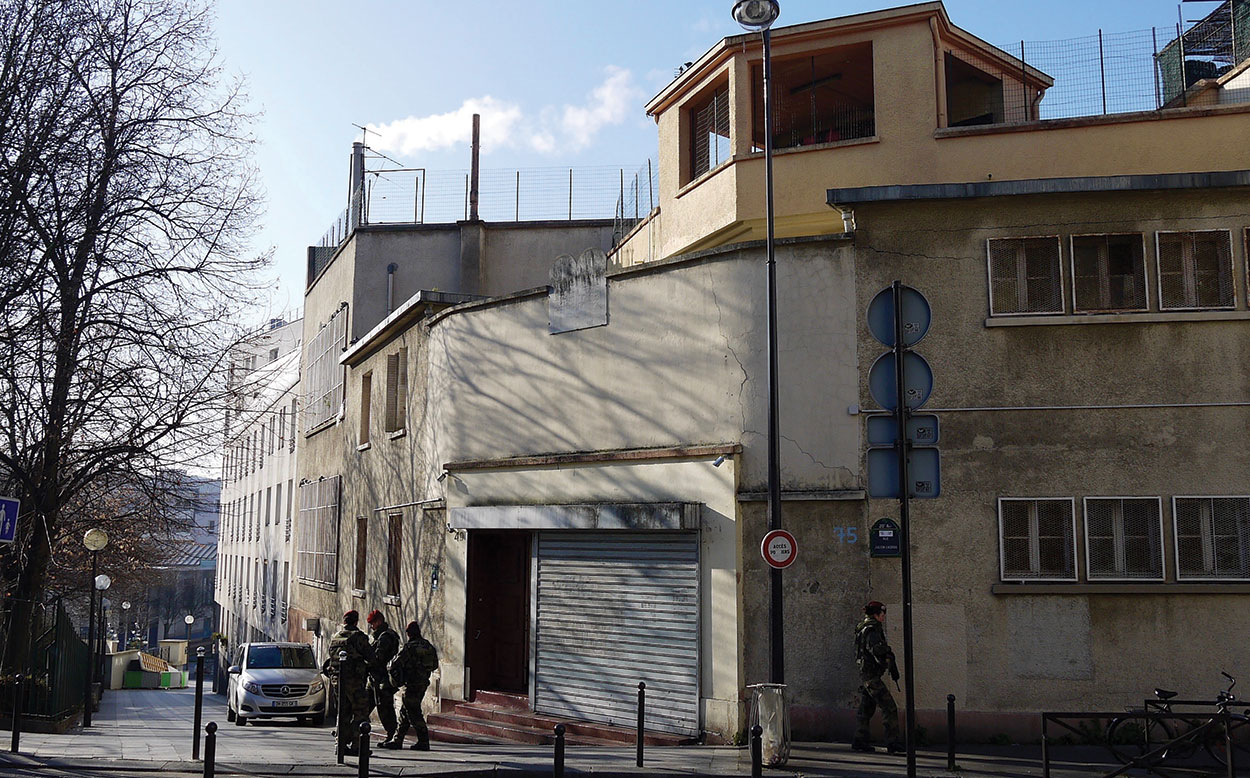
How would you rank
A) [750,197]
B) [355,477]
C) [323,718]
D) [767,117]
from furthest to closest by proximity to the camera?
[355,477] < [323,718] < [750,197] < [767,117]

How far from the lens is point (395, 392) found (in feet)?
74.8

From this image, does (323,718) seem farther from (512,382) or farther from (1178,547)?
(1178,547)

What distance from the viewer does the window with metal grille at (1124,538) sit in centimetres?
1307

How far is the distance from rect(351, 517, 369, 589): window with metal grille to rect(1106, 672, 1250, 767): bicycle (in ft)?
52.5

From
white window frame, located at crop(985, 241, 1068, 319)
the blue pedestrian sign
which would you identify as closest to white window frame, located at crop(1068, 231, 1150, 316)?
white window frame, located at crop(985, 241, 1068, 319)

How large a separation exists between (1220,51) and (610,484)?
15939mm

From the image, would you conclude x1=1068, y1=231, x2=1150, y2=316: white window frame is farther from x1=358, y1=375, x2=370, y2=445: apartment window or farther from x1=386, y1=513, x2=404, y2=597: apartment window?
x1=358, y1=375, x2=370, y2=445: apartment window

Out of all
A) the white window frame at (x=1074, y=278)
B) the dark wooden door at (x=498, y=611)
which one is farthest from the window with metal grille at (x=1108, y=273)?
the dark wooden door at (x=498, y=611)

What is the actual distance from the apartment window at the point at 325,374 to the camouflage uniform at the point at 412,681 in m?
14.5

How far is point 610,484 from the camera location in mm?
15695

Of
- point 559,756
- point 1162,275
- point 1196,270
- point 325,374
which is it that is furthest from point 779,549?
point 325,374

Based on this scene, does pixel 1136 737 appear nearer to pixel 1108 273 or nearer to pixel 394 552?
pixel 1108 273

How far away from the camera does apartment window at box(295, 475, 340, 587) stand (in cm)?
2664

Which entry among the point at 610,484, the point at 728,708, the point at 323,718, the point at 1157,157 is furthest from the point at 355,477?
the point at 1157,157
